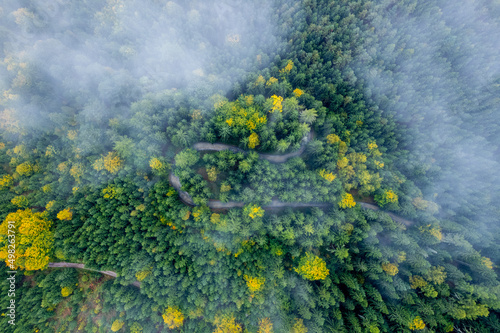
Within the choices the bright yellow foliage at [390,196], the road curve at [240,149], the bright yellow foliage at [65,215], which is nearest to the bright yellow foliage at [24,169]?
the bright yellow foliage at [65,215]

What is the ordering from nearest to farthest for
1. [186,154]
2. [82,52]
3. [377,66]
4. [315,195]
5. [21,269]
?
[186,154] < [315,195] < [21,269] < [82,52] < [377,66]

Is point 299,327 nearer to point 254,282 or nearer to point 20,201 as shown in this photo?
point 254,282

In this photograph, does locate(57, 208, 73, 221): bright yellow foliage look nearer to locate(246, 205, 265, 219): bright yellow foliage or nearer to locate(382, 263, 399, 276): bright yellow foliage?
locate(246, 205, 265, 219): bright yellow foliage

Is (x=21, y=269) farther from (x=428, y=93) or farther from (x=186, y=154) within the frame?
(x=428, y=93)

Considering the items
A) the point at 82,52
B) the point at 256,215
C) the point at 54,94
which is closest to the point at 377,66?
the point at 256,215

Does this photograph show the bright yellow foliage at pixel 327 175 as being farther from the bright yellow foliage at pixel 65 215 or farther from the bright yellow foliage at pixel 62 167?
the bright yellow foliage at pixel 62 167

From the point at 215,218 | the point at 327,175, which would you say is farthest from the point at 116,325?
the point at 327,175
